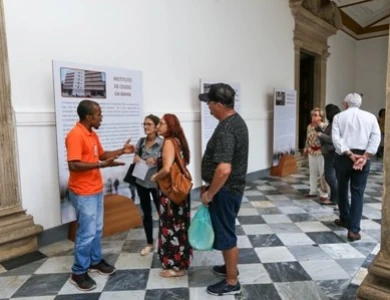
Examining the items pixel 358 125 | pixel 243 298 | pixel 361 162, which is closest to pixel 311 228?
pixel 361 162

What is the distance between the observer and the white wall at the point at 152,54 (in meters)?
3.04

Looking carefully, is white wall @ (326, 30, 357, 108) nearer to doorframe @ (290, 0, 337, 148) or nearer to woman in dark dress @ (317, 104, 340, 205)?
doorframe @ (290, 0, 337, 148)

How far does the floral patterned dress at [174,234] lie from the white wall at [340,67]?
7.90 m

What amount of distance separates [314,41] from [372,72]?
3.94m

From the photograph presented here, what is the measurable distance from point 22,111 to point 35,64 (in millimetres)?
465

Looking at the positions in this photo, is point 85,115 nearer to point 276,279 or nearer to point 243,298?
point 243,298

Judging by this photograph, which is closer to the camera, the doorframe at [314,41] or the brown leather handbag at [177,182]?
the brown leather handbag at [177,182]

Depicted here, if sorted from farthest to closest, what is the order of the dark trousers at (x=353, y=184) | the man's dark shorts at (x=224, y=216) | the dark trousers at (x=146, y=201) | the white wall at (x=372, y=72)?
the white wall at (x=372, y=72)
the dark trousers at (x=353, y=184)
the dark trousers at (x=146, y=201)
the man's dark shorts at (x=224, y=216)

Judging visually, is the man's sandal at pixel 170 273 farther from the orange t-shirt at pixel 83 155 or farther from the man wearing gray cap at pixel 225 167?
the orange t-shirt at pixel 83 155

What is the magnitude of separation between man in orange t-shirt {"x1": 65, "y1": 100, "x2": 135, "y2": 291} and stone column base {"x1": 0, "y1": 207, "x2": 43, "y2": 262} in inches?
30.6

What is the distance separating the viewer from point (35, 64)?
10.0ft

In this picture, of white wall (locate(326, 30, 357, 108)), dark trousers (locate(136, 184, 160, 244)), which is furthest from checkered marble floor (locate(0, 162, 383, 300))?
white wall (locate(326, 30, 357, 108))

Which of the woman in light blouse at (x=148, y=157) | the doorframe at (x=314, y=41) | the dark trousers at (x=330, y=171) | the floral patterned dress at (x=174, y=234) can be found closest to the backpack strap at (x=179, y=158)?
the floral patterned dress at (x=174, y=234)

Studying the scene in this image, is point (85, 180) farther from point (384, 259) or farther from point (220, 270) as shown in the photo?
point (384, 259)
